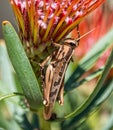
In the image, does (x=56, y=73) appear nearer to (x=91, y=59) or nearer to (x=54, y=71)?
(x=54, y=71)

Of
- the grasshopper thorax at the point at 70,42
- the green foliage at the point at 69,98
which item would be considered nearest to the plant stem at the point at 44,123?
the green foliage at the point at 69,98

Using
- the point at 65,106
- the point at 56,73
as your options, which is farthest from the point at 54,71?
the point at 65,106

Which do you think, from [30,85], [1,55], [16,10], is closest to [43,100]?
[30,85]

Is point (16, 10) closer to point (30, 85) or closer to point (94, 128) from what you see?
point (30, 85)

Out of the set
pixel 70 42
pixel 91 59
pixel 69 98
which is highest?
pixel 70 42

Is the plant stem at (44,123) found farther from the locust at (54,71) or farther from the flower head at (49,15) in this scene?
the flower head at (49,15)

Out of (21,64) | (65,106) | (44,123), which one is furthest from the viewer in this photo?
(65,106)
